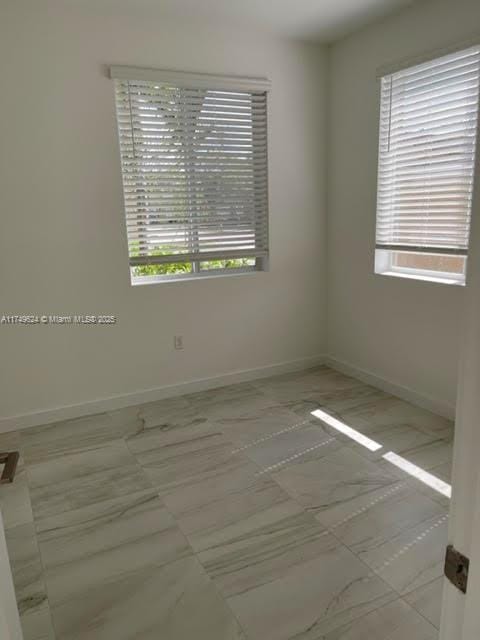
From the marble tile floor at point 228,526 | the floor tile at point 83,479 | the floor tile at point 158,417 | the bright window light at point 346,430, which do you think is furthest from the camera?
the floor tile at point 158,417

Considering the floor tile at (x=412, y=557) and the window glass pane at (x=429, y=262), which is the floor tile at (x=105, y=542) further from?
the window glass pane at (x=429, y=262)

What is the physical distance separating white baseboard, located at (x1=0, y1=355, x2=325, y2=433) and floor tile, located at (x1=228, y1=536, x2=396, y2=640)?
6.40 ft

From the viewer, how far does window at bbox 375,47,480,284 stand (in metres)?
2.79

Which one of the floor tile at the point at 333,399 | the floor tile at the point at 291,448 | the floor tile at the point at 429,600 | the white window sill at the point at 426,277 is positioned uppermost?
the white window sill at the point at 426,277

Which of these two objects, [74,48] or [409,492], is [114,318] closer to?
[74,48]

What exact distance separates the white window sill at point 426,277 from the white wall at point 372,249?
4 centimetres

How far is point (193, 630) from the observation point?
5.36 feet

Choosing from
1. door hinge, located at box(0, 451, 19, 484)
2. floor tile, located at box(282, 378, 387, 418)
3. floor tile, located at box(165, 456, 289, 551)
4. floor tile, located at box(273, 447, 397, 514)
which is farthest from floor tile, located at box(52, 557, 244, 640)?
floor tile, located at box(282, 378, 387, 418)

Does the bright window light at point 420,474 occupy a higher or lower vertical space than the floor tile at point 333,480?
higher

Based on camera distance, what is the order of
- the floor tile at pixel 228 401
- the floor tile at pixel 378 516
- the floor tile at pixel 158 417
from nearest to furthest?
1. the floor tile at pixel 378 516
2. the floor tile at pixel 158 417
3. the floor tile at pixel 228 401

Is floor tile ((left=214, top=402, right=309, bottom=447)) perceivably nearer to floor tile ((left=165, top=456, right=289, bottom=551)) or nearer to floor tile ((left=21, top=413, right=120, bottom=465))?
floor tile ((left=165, top=456, right=289, bottom=551))

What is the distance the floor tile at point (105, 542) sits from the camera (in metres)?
1.89

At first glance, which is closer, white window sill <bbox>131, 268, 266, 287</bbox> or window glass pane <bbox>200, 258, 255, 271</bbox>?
white window sill <bbox>131, 268, 266, 287</bbox>

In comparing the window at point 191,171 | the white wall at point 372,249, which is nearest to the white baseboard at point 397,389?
the white wall at point 372,249
